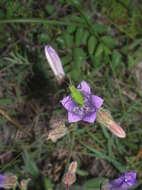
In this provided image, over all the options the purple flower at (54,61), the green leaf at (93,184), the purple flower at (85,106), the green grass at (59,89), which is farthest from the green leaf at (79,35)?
the green leaf at (93,184)

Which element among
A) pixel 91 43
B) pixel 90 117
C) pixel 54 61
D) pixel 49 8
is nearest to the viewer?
pixel 90 117

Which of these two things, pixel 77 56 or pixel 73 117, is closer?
pixel 73 117

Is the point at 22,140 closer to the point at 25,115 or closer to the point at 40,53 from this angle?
the point at 25,115

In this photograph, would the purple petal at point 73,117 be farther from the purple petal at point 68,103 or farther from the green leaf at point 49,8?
the green leaf at point 49,8

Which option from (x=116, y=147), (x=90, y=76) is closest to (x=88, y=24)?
(x=90, y=76)

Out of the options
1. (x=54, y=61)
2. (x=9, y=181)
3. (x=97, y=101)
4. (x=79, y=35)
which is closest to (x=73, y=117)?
(x=97, y=101)

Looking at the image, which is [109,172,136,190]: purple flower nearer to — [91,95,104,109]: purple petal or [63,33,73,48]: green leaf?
Answer: [91,95,104,109]: purple petal

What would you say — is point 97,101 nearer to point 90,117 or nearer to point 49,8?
point 90,117
